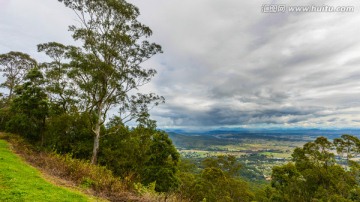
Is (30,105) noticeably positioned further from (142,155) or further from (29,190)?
(29,190)

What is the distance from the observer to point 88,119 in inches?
898

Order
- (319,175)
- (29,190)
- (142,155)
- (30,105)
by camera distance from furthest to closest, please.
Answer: (319,175) < (142,155) < (30,105) < (29,190)

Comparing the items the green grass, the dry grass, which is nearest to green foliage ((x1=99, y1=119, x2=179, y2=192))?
the dry grass

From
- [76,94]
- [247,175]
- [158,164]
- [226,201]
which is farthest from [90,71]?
[247,175]

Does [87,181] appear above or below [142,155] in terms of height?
above

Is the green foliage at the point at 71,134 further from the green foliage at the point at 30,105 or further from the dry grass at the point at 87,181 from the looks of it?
the dry grass at the point at 87,181

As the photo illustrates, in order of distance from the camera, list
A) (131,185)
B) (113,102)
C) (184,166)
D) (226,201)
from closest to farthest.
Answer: (131,185) → (113,102) → (226,201) → (184,166)

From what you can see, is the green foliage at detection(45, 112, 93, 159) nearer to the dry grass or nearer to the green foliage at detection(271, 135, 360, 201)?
the dry grass

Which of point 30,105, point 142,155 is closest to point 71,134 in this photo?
point 30,105

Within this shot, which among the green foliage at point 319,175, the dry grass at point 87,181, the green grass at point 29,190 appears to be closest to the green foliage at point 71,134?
the dry grass at point 87,181

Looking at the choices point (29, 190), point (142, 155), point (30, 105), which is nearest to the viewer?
point (29, 190)

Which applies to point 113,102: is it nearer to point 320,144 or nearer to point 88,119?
point 88,119

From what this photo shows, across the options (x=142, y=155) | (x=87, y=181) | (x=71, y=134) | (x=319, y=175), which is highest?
(x=71, y=134)

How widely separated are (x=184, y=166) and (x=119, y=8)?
41777mm
